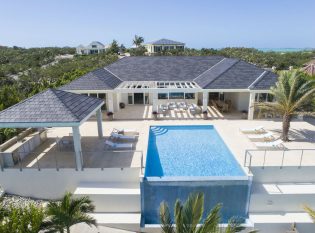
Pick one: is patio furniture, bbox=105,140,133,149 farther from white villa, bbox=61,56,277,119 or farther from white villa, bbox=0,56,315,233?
white villa, bbox=61,56,277,119

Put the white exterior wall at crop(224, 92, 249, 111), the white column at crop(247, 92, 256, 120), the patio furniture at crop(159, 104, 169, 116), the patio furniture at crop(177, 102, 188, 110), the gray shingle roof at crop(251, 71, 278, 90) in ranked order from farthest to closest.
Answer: the patio furniture at crop(177, 102, 188, 110) < the white exterior wall at crop(224, 92, 249, 111) < the patio furniture at crop(159, 104, 169, 116) < the white column at crop(247, 92, 256, 120) < the gray shingle roof at crop(251, 71, 278, 90)

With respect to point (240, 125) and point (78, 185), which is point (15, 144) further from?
point (240, 125)

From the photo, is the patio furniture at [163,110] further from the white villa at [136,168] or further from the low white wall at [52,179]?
the low white wall at [52,179]

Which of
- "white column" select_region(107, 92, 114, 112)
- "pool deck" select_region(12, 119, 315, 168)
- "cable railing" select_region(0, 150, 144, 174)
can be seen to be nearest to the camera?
"cable railing" select_region(0, 150, 144, 174)

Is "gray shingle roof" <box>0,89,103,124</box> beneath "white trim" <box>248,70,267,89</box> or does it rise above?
beneath

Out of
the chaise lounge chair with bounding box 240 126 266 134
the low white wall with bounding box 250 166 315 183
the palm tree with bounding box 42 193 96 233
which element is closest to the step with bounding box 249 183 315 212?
the low white wall with bounding box 250 166 315 183

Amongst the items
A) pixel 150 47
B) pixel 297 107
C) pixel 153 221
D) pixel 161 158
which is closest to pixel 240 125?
pixel 297 107

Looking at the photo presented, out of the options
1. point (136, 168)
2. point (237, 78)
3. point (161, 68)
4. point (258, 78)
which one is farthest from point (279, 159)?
point (161, 68)
